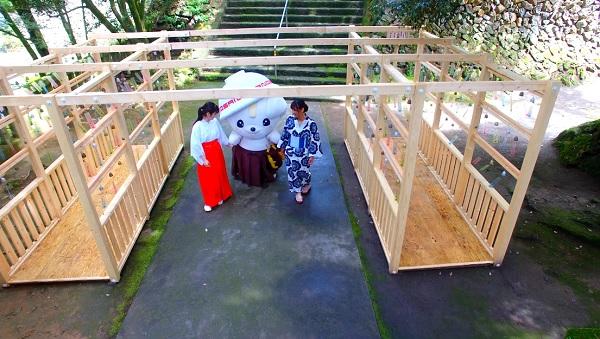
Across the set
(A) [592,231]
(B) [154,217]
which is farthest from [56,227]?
(A) [592,231]

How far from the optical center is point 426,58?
13.8ft

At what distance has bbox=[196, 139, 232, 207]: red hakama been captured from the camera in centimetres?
462

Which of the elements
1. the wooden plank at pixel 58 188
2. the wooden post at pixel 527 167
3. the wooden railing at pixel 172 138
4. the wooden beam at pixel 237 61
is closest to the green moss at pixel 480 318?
the wooden post at pixel 527 167

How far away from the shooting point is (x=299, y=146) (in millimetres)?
4695

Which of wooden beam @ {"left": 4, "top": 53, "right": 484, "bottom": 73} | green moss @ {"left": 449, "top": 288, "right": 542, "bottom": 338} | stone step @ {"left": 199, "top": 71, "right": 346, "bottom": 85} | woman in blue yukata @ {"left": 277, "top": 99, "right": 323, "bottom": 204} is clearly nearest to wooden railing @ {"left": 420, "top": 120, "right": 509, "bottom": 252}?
green moss @ {"left": 449, "top": 288, "right": 542, "bottom": 338}

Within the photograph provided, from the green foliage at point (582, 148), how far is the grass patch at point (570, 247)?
1236mm

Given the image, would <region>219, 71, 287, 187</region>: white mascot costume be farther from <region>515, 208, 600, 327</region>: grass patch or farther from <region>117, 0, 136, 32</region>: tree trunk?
<region>117, 0, 136, 32</region>: tree trunk

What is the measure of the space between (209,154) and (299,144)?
3.63ft

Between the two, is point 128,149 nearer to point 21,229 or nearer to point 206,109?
point 206,109

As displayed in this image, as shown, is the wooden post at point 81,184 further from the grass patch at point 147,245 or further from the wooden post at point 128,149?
the wooden post at point 128,149

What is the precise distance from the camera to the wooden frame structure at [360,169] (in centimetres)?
317

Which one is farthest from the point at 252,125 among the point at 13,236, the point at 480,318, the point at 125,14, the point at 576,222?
the point at 125,14

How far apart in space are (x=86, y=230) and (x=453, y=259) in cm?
420

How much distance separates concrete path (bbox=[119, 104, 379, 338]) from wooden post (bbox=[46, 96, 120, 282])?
0.41m
